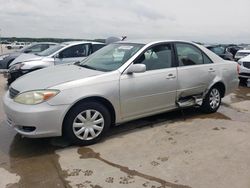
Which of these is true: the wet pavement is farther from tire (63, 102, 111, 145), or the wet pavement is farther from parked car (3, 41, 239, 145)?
parked car (3, 41, 239, 145)

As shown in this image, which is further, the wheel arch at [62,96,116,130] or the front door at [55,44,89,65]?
the front door at [55,44,89,65]

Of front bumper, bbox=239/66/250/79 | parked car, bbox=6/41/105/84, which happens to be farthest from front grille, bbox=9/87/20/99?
front bumper, bbox=239/66/250/79

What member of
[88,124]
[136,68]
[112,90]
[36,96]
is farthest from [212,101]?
[36,96]

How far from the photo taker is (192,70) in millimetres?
5828

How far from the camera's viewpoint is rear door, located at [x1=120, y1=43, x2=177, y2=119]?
16.1 feet

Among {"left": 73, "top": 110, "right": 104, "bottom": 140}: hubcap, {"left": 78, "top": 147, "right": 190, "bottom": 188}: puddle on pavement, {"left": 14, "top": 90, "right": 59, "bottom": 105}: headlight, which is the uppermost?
{"left": 14, "top": 90, "right": 59, "bottom": 105}: headlight

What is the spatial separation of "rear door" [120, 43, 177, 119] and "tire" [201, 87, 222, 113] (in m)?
0.95

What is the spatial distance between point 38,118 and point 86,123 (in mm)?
696

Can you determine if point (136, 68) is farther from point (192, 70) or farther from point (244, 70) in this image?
point (244, 70)

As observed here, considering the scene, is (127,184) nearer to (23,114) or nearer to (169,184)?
(169,184)

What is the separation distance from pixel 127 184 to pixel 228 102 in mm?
4822

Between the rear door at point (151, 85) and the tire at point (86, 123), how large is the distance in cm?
38

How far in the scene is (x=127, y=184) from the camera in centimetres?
346

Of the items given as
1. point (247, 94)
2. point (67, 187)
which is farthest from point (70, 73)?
point (247, 94)
